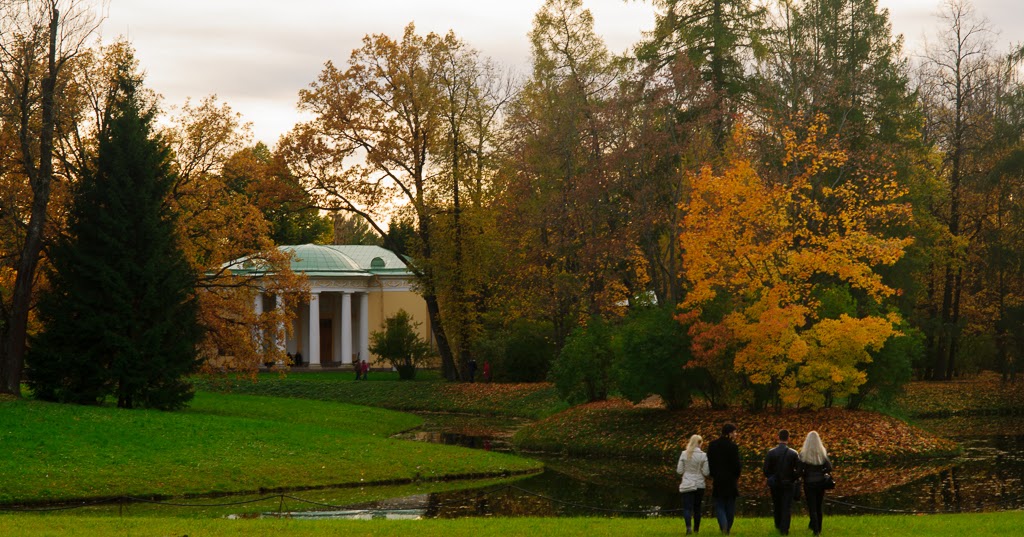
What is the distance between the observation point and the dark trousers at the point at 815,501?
15195mm

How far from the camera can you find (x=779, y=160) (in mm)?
34062

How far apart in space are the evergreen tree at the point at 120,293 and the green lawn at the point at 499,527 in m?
14.4

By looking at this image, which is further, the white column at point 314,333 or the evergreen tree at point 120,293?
the white column at point 314,333

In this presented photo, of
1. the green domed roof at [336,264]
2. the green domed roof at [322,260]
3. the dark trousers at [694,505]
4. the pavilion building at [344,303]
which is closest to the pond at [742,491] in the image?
the dark trousers at [694,505]

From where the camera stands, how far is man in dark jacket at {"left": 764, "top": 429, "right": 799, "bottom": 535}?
15164mm

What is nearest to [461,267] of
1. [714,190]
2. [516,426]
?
[516,426]

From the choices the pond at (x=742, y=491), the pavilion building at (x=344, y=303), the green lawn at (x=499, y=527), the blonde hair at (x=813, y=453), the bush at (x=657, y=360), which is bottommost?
the pond at (x=742, y=491)

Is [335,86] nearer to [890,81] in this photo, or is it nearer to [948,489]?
[890,81]

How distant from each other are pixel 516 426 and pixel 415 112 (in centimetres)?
1411

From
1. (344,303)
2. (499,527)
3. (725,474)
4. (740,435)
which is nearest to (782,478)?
(725,474)

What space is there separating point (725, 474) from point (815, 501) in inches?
49.4

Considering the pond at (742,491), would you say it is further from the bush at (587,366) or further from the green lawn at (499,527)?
the bush at (587,366)

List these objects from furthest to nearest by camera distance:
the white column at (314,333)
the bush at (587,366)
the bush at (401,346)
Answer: the white column at (314,333)
the bush at (401,346)
the bush at (587,366)

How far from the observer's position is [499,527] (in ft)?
54.5
